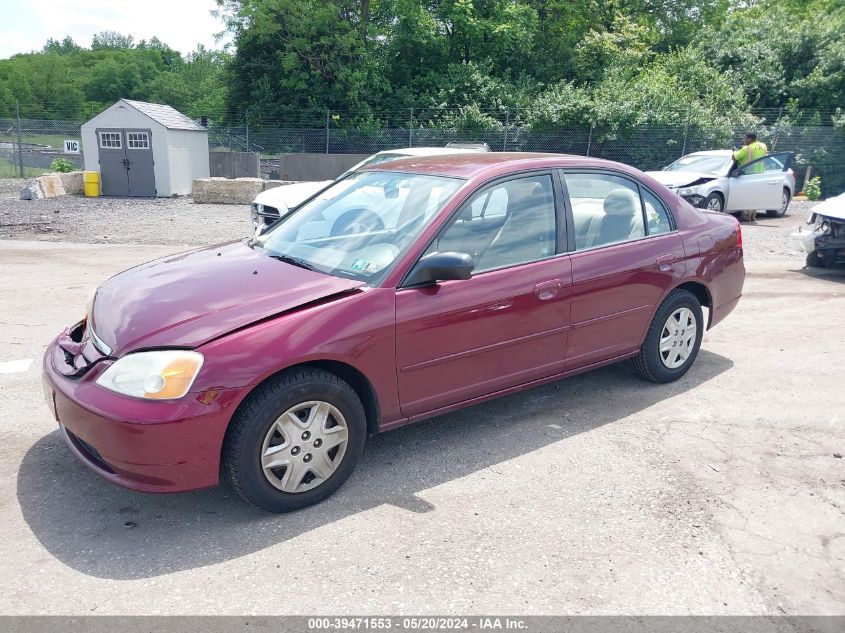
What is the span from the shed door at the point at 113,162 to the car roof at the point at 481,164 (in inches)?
694

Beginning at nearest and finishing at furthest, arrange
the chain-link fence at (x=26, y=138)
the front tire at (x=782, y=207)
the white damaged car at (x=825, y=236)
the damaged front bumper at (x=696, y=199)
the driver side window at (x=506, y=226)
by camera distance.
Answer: the driver side window at (x=506, y=226) → the white damaged car at (x=825, y=236) → the damaged front bumper at (x=696, y=199) → the front tire at (x=782, y=207) → the chain-link fence at (x=26, y=138)

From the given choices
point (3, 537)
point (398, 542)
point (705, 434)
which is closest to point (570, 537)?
point (398, 542)

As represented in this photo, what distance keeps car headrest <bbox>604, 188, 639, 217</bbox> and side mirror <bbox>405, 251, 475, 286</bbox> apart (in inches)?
62.3

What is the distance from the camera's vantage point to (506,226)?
14.1 ft

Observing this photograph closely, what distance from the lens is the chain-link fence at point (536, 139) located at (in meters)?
21.2

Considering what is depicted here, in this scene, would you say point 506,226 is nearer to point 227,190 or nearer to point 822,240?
point 822,240

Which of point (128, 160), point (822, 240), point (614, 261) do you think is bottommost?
point (822, 240)

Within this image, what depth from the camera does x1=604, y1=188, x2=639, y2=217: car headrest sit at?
491cm

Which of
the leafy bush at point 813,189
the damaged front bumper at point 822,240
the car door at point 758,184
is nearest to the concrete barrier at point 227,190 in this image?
the car door at point 758,184

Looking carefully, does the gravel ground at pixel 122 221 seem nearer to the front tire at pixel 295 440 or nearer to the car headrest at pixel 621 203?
the car headrest at pixel 621 203

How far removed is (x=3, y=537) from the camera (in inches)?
129

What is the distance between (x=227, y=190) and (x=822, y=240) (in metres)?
13.7

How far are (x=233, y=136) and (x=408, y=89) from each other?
669cm

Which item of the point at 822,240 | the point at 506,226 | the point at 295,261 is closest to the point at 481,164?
the point at 506,226
